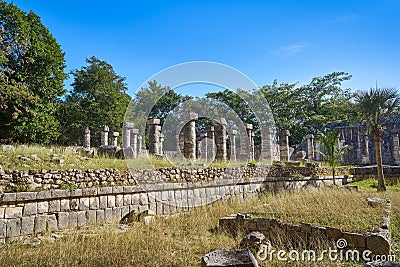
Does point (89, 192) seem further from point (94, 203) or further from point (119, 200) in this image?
point (119, 200)

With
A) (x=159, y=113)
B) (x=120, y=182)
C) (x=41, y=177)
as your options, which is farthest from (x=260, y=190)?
(x=159, y=113)

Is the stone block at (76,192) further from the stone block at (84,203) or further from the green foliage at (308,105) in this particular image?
the green foliage at (308,105)

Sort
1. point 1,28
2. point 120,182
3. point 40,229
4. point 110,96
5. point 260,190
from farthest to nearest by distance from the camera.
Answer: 1. point 110,96
2. point 1,28
3. point 260,190
4. point 120,182
5. point 40,229

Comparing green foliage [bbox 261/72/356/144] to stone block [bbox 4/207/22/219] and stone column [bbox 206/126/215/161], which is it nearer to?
stone column [bbox 206/126/215/161]

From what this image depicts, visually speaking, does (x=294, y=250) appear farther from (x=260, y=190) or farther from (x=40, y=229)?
(x=260, y=190)

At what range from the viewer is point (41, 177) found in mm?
8141

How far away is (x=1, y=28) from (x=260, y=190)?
18358 millimetres

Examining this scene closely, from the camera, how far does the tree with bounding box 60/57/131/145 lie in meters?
28.4

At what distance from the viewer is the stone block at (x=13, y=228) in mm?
7188

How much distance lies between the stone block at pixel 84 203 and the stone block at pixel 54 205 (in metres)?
0.59

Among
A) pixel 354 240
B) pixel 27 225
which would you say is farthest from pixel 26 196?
pixel 354 240

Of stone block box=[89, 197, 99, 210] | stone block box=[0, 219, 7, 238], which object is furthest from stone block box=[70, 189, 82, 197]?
stone block box=[0, 219, 7, 238]

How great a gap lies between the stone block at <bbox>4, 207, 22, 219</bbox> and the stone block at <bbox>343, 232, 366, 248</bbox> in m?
7.68

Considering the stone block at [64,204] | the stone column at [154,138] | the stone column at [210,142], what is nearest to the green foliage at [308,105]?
the stone column at [210,142]
